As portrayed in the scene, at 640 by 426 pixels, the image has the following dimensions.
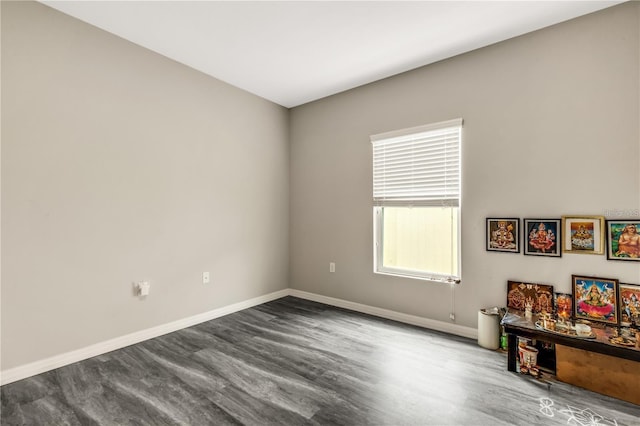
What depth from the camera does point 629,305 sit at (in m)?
2.22

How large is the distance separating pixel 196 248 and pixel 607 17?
419cm

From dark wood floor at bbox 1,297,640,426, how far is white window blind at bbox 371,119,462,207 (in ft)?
4.69

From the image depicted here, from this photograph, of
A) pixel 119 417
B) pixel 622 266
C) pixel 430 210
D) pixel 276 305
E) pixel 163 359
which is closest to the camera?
pixel 119 417

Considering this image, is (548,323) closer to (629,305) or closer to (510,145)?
(629,305)

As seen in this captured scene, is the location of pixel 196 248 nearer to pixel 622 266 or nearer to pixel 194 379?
pixel 194 379

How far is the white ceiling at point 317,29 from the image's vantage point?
231 centimetres

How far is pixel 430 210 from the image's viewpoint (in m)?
3.24

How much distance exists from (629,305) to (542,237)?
70cm

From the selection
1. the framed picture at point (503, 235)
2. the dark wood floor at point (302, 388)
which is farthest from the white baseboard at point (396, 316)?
Result: the framed picture at point (503, 235)

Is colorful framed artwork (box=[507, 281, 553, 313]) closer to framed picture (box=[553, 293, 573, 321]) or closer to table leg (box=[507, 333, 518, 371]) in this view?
framed picture (box=[553, 293, 573, 321])

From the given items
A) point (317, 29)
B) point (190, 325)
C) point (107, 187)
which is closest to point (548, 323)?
point (317, 29)

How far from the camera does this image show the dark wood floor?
5.83 feet

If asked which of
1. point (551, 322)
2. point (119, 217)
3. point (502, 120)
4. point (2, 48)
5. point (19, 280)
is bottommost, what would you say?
point (551, 322)

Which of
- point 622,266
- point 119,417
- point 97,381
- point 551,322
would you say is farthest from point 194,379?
point 622,266
